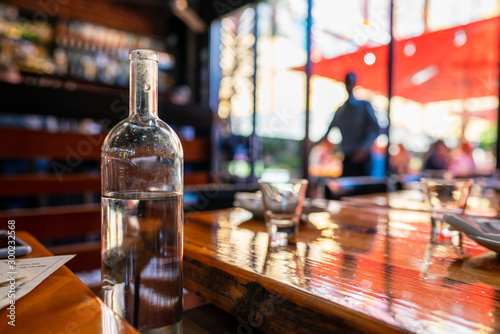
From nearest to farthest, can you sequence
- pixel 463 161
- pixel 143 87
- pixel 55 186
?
1. pixel 143 87
2. pixel 55 186
3. pixel 463 161

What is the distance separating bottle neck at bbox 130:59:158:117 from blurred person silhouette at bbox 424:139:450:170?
5198 mm

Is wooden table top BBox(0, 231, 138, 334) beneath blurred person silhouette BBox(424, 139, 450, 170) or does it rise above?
beneath

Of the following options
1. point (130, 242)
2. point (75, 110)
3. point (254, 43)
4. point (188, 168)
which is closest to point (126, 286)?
point (130, 242)

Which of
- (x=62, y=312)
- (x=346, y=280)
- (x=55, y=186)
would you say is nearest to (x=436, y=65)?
(x=55, y=186)

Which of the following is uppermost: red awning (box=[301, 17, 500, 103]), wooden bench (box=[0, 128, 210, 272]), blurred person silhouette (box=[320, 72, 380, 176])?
red awning (box=[301, 17, 500, 103])

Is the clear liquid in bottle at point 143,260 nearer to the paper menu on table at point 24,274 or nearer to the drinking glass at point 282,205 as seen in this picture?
the paper menu on table at point 24,274

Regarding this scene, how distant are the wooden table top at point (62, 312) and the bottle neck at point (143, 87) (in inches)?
9.3

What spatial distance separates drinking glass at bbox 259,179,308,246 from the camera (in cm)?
73

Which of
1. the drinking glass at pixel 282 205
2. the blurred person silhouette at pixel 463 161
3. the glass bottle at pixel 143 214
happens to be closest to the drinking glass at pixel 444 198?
the drinking glass at pixel 282 205

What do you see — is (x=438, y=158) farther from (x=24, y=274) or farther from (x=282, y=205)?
(x=24, y=274)

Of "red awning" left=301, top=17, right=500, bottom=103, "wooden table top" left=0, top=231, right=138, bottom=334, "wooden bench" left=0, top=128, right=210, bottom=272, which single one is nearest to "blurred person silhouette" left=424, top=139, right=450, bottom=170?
"red awning" left=301, top=17, right=500, bottom=103

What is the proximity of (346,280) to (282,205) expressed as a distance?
0.29m

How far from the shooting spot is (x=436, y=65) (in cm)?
533

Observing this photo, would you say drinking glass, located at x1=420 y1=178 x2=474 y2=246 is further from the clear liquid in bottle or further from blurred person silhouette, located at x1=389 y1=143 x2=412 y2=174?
blurred person silhouette, located at x1=389 y1=143 x2=412 y2=174
